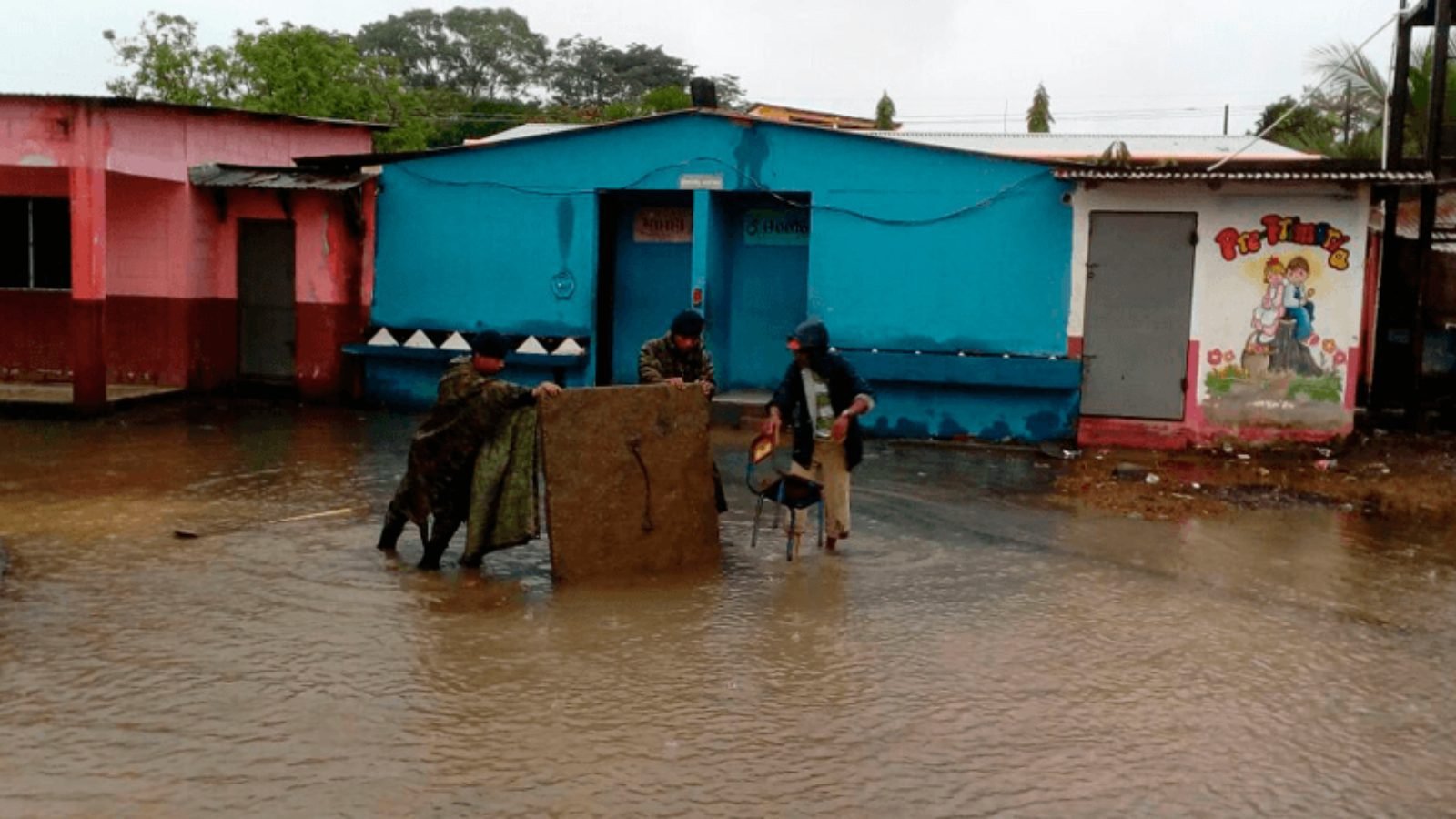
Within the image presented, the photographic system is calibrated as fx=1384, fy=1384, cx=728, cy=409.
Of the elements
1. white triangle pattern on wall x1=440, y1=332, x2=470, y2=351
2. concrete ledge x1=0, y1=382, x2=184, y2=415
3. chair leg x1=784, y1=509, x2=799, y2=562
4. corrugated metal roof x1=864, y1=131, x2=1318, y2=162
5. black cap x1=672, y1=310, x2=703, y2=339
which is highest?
corrugated metal roof x1=864, y1=131, x2=1318, y2=162

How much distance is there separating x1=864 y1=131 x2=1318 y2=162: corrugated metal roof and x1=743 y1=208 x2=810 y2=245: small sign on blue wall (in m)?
4.61

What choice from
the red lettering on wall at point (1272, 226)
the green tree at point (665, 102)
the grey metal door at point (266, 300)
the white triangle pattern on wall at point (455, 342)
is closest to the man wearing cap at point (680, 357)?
the white triangle pattern on wall at point (455, 342)

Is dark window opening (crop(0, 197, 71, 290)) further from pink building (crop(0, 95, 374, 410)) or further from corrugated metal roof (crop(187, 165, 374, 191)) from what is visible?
corrugated metal roof (crop(187, 165, 374, 191))

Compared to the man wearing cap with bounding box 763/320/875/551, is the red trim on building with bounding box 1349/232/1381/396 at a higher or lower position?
higher

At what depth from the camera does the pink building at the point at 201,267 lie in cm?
1712

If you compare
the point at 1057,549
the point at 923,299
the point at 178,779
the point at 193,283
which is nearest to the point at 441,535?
the point at 178,779

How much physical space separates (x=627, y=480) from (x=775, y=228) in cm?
926

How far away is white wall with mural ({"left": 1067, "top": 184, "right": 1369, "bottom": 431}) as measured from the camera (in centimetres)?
1425

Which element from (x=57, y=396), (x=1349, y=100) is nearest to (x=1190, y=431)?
(x=1349, y=100)

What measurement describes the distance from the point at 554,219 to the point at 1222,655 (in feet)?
37.5

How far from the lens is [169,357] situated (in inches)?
686

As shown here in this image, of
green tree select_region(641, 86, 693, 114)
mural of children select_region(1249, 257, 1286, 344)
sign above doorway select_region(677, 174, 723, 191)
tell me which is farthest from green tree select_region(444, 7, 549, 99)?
mural of children select_region(1249, 257, 1286, 344)

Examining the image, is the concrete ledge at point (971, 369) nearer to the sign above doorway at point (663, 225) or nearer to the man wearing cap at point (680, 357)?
the sign above doorway at point (663, 225)

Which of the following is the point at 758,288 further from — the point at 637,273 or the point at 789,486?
the point at 789,486
